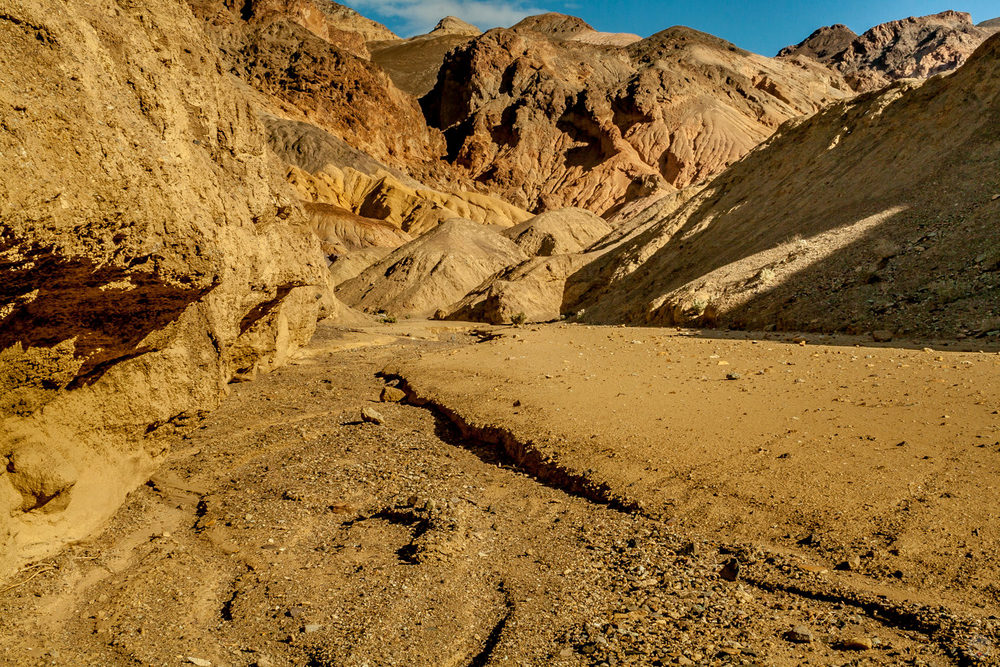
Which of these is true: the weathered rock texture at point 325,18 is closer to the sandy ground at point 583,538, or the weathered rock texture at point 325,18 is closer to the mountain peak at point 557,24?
the mountain peak at point 557,24

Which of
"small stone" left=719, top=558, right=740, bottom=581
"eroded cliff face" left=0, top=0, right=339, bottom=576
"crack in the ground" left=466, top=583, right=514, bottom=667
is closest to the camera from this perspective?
"eroded cliff face" left=0, top=0, right=339, bottom=576

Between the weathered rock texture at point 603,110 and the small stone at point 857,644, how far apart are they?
46.3 metres

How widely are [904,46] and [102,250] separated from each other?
382 feet

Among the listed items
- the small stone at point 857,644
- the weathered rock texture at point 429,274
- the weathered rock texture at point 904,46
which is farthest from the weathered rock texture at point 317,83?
the weathered rock texture at point 904,46

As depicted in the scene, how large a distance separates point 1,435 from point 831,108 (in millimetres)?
20070

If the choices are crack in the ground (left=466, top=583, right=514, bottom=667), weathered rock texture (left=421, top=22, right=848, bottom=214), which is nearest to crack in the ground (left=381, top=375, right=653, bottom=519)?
crack in the ground (left=466, top=583, right=514, bottom=667)

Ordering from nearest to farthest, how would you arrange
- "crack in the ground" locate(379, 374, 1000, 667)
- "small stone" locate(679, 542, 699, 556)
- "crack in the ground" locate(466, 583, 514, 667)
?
"crack in the ground" locate(379, 374, 1000, 667) → "crack in the ground" locate(466, 583, 514, 667) → "small stone" locate(679, 542, 699, 556)

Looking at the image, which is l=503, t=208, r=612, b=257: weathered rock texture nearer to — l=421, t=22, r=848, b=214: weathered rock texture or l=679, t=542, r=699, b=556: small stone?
l=421, t=22, r=848, b=214: weathered rock texture

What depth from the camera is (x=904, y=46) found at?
92.2 metres

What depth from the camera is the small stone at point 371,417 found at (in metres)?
7.33

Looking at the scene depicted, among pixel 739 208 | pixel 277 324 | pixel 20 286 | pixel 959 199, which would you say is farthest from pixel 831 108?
pixel 20 286

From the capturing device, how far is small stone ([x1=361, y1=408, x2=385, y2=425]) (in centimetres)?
733

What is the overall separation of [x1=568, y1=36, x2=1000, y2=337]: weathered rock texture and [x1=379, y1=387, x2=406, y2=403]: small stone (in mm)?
6707

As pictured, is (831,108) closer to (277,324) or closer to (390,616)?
(277,324)
